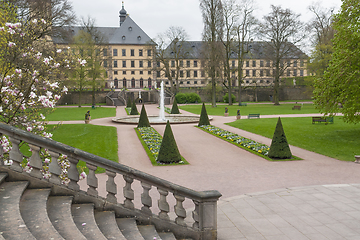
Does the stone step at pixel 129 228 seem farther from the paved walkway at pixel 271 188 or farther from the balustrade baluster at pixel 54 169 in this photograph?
the paved walkway at pixel 271 188

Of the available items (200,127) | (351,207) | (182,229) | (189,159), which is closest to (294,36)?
(200,127)

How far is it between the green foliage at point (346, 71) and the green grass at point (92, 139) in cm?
1271

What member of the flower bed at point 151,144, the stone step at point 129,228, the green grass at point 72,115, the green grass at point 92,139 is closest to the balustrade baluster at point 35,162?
the stone step at point 129,228

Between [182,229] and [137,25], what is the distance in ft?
266

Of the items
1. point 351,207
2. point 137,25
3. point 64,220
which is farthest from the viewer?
point 137,25

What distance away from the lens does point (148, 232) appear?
5.23 metres

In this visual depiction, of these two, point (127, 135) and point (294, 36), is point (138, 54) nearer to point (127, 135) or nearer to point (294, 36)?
point (294, 36)

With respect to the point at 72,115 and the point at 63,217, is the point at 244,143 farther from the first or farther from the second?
the point at 72,115

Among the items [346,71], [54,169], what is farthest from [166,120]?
[54,169]

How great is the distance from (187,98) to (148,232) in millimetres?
57401

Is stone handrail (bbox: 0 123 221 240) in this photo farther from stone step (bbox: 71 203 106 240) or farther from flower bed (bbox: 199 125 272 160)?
flower bed (bbox: 199 125 272 160)

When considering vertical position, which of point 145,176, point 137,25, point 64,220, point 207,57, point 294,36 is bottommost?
point 64,220

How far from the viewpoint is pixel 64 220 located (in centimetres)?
441

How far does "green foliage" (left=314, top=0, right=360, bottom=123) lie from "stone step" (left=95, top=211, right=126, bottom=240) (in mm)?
14842
